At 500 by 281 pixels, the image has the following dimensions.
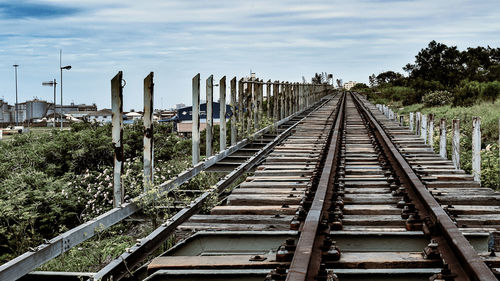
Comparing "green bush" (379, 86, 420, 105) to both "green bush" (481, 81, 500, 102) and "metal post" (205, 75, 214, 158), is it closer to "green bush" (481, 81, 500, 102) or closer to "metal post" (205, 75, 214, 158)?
"green bush" (481, 81, 500, 102)

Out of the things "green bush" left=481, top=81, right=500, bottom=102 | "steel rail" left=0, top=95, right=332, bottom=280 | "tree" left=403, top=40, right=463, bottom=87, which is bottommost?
"steel rail" left=0, top=95, right=332, bottom=280

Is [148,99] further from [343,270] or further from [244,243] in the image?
[343,270]

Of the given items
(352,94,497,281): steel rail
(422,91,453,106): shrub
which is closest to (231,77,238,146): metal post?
(352,94,497,281): steel rail

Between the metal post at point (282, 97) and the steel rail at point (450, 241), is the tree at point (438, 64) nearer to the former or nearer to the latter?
the metal post at point (282, 97)

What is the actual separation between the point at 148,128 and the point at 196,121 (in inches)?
85.7

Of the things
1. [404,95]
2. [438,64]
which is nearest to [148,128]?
[404,95]

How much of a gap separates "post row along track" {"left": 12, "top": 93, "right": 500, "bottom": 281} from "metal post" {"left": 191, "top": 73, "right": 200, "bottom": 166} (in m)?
1.34

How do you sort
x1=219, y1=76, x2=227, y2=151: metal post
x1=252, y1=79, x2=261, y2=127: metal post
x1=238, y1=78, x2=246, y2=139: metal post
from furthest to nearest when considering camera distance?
x1=252, y1=79, x2=261, y2=127: metal post
x1=238, y1=78, x2=246, y2=139: metal post
x1=219, y1=76, x2=227, y2=151: metal post

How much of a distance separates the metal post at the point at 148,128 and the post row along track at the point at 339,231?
33.5 inches

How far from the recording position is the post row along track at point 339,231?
323 cm

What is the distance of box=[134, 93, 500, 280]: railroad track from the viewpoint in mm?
3223

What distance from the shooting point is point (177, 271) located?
131 inches

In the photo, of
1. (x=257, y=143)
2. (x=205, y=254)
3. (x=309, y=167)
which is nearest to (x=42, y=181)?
(x=257, y=143)

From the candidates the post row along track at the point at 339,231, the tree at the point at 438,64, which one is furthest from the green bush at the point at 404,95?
the post row along track at the point at 339,231
